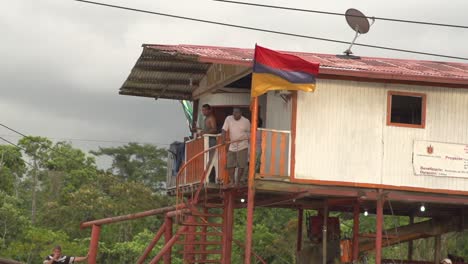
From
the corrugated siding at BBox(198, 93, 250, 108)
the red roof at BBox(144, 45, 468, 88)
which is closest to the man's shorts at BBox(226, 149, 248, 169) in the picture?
the red roof at BBox(144, 45, 468, 88)

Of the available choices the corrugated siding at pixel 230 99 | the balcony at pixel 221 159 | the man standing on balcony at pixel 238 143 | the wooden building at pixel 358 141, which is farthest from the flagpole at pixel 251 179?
the corrugated siding at pixel 230 99

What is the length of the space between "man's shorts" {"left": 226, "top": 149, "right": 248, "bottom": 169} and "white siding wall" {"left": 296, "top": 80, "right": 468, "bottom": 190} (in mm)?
1213

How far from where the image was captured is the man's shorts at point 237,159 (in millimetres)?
21125

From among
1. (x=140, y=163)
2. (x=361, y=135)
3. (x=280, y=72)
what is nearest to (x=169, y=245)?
(x=361, y=135)

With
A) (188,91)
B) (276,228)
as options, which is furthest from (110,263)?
(188,91)

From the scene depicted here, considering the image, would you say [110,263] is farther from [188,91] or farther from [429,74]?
[429,74]

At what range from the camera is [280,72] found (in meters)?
20.1

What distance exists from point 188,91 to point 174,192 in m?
3.39

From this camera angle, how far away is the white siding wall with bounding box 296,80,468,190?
2095 cm

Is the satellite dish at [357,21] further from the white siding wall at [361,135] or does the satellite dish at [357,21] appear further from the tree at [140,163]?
the tree at [140,163]

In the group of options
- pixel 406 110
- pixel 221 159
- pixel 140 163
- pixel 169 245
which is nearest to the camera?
pixel 221 159

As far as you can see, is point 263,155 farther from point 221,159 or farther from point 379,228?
point 379,228

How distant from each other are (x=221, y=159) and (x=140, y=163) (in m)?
74.6

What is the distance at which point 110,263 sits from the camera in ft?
168
